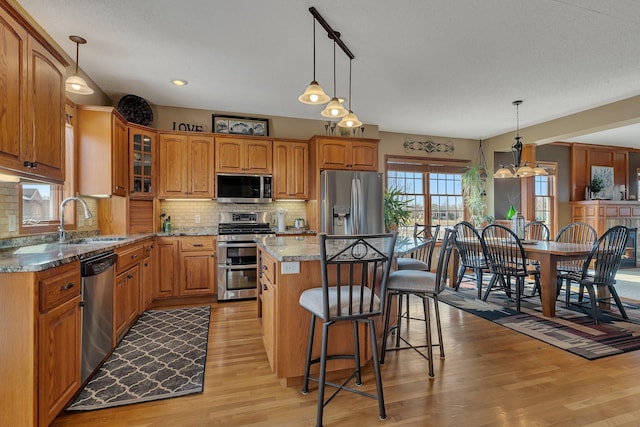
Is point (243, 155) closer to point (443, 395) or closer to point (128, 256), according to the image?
point (128, 256)

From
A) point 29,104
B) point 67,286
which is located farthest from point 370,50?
point 67,286

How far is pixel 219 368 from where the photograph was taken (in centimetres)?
243

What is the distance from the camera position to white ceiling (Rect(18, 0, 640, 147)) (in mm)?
2469

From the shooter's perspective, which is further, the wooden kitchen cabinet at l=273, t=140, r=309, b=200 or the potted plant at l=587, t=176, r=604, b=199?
the potted plant at l=587, t=176, r=604, b=199

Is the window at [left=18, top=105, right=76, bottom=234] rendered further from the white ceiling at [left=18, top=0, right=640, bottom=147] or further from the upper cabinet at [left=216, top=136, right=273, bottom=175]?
the upper cabinet at [left=216, top=136, right=273, bottom=175]

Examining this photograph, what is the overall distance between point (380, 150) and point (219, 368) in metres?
4.77

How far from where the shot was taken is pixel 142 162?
4.19 meters

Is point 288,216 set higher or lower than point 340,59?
lower

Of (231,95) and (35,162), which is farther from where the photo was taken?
(231,95)

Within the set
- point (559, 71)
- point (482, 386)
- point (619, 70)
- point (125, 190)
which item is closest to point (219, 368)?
point (482, 386)

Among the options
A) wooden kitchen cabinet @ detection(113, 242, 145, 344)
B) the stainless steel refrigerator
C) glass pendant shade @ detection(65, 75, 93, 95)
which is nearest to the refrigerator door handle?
the stainless steel refrigerator

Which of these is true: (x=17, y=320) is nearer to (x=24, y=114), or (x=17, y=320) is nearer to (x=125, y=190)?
(x=24, y=114)

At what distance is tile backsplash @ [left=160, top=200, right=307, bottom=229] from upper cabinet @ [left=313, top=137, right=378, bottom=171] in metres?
1.04

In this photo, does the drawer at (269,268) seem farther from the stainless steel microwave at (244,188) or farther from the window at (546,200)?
the window at (546,200)
